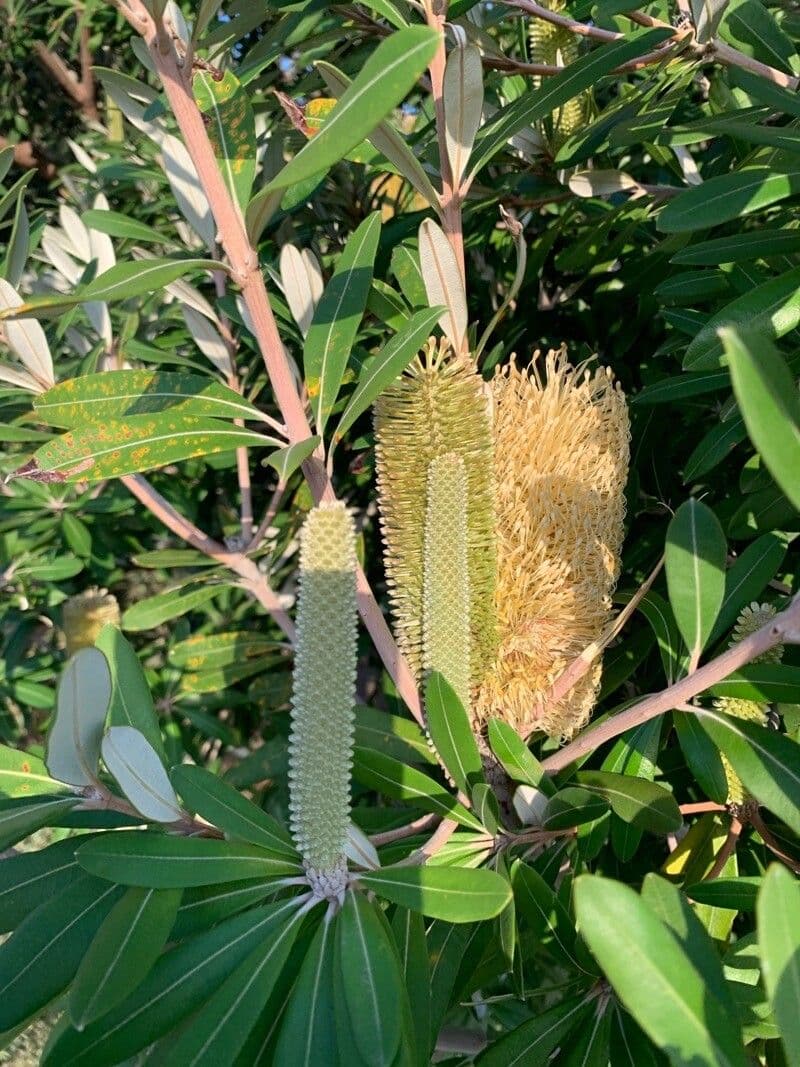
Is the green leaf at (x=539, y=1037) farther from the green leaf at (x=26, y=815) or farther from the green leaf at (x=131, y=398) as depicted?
the green leaf at (x=131, y=398)

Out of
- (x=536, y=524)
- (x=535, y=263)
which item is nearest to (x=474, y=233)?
(x=535, y=263)

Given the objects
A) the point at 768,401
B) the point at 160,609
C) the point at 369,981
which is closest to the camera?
the point at 768,401

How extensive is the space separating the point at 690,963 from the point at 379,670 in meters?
1.40

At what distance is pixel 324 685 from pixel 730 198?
548mm

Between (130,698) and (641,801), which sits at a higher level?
(130,698)

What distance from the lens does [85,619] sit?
4.96 ft

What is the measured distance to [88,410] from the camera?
0.69 m

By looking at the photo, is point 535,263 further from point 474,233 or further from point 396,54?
point 396,54

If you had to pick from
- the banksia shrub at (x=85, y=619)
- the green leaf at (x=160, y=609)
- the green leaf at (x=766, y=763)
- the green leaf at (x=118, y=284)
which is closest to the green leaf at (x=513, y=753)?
the green leaf at (x=766, y=763)

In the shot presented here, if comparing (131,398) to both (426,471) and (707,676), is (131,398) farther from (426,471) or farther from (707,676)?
(707,676)

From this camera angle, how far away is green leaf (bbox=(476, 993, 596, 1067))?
73 centimetres

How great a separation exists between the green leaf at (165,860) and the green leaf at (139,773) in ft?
0.11

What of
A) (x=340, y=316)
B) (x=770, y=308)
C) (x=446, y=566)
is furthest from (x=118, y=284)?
(x=770, y=308)

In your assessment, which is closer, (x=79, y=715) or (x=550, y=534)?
(x=79, y=715)
